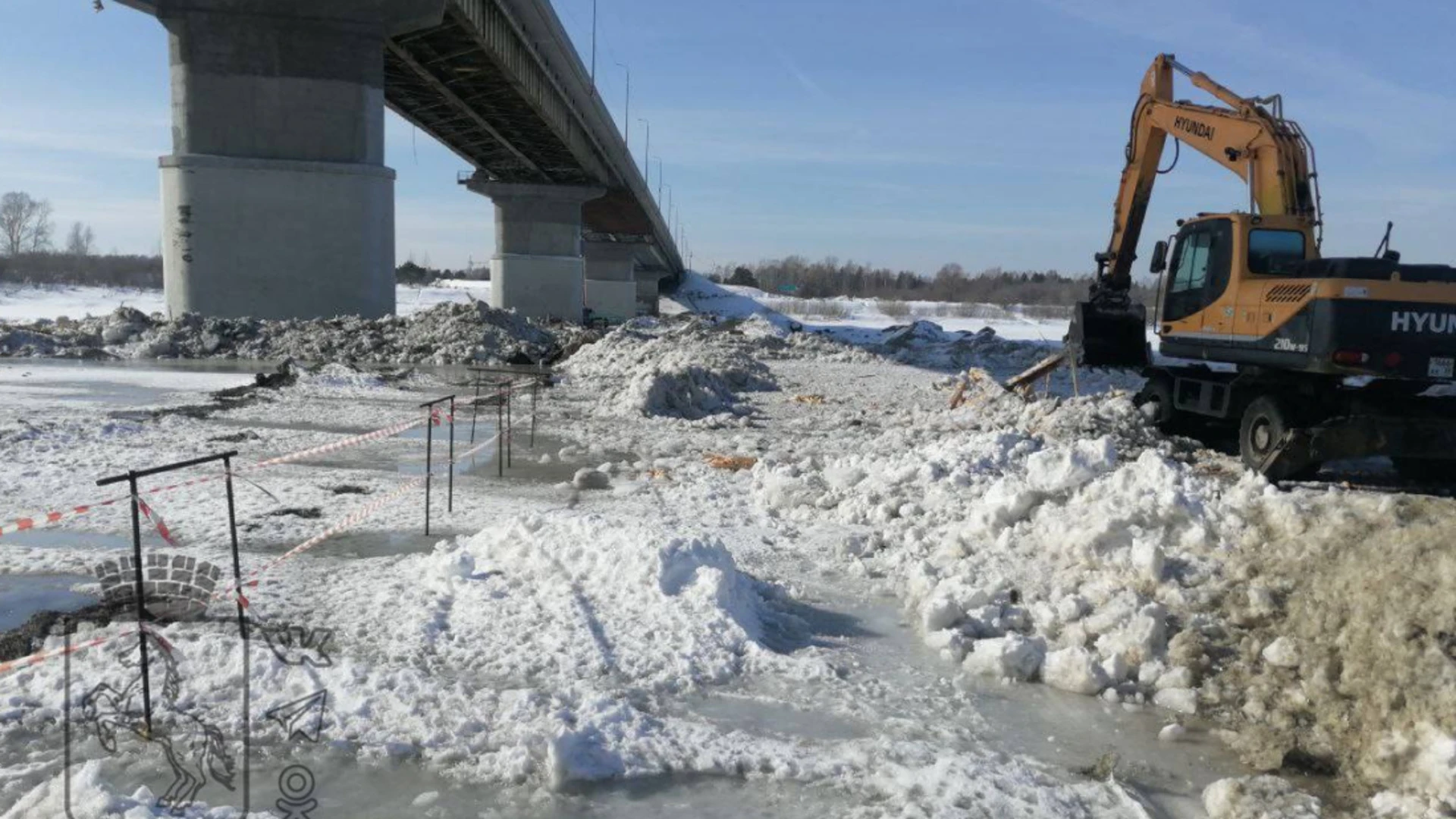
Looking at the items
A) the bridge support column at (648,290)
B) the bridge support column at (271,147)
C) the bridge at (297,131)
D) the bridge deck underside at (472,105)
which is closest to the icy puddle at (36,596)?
the bridge at (297,131)

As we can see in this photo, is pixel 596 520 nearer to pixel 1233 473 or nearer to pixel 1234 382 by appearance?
pixel 1233 473

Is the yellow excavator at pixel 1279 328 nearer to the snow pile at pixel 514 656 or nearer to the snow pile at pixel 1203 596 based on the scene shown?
the snow pile at pixel 1203 596

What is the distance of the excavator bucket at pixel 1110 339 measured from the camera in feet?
49.1

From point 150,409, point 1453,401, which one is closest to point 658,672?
point 1453,401

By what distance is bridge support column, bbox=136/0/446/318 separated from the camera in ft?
91.0

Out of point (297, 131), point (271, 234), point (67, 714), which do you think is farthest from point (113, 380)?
point (67, 714)

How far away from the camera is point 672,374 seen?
1852 centimetres

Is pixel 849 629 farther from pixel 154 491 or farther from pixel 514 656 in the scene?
pixel 154 491

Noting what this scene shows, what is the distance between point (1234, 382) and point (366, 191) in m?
25.0

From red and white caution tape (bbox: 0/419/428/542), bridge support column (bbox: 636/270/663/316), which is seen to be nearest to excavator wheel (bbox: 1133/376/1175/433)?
red and white caution tape (bbox: 0/419/428/542)

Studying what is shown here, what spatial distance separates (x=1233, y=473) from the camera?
10672 mm

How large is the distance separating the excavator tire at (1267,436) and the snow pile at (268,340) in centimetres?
2194

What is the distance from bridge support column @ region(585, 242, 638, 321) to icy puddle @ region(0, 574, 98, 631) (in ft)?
262

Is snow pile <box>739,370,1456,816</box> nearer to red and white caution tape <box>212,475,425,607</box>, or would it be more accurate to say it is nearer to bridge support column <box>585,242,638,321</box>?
red and white caution tape <box>212,475,425,607</box>
